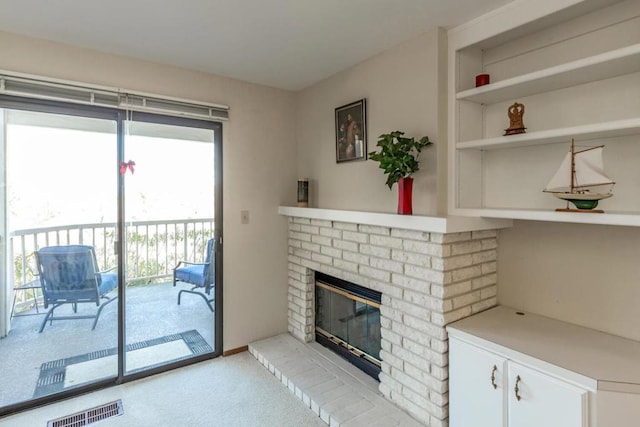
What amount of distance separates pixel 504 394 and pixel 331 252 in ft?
4.89

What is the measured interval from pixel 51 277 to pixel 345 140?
238 centimetres

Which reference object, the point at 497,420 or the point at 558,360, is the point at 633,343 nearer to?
the point at 558,360

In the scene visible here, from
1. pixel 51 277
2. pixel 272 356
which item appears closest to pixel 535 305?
pixel 272 356

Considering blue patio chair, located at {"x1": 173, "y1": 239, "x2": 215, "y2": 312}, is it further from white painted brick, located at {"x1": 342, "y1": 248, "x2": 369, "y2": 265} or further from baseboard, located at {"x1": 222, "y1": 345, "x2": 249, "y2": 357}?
white painted brick, located at {"x1": 342, "y1": 248, "x2": 369, "y2": 265}

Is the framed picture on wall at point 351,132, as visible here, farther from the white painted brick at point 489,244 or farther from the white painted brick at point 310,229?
the white painted brick at point 489,244

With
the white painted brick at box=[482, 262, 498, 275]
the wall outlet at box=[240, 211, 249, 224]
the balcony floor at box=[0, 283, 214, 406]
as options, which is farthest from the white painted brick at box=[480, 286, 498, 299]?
the balcony floor at box=[0, 283, 214, 406]

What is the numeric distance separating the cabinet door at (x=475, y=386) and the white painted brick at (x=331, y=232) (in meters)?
1.12

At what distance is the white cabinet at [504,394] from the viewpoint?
1432 mm

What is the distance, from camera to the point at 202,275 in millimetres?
2945

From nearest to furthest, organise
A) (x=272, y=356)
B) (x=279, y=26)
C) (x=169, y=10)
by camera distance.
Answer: (x=169, y=10), (x=279, y=26), (x=272, y=356)

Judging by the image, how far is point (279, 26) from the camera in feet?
6.73

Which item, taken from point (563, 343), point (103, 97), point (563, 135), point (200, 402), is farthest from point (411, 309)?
point (103, 97)

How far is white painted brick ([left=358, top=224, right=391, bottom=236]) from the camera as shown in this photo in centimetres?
227

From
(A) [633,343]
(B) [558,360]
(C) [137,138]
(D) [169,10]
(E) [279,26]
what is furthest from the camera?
(C) [137,138]
